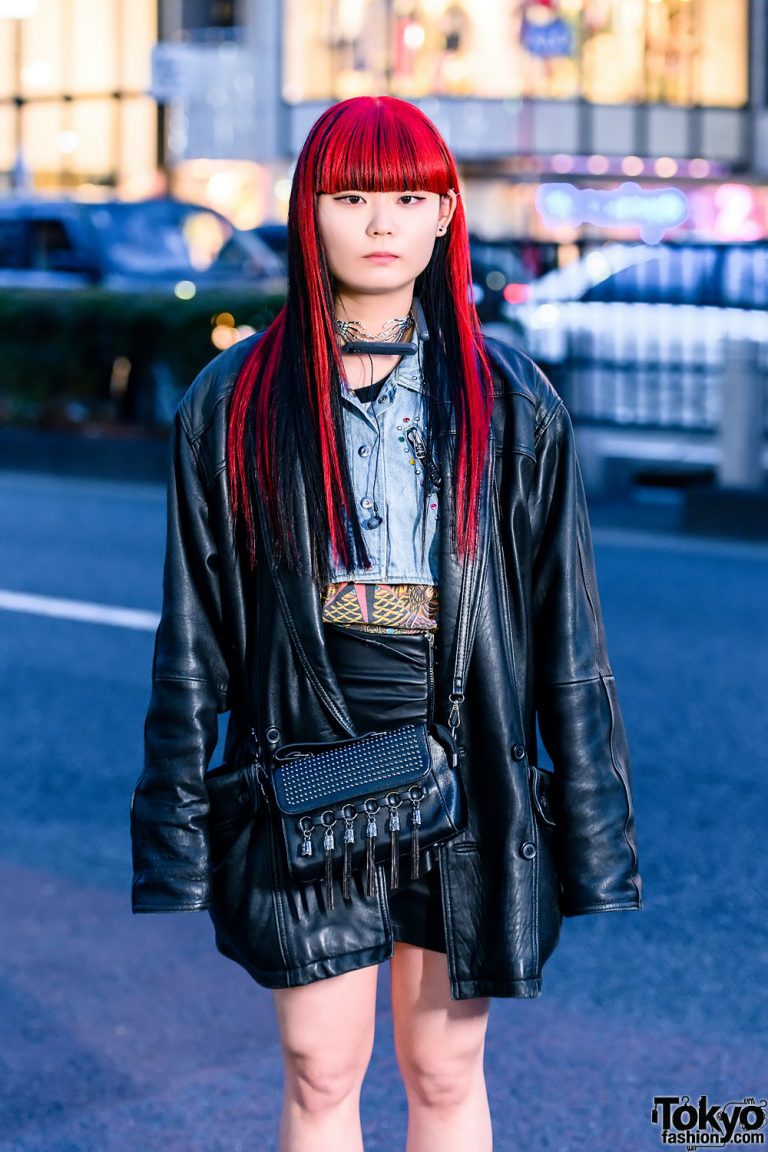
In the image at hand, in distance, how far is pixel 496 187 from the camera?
3603cm

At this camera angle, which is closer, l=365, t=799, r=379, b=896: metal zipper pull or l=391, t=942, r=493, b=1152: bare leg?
l=365, t=799, r=379, b=896: metal zipper pull

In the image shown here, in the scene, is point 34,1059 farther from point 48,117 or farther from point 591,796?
point 48,117

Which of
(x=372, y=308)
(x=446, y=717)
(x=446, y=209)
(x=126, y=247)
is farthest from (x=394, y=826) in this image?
(x=126, y=247)

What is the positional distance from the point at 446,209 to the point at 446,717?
0.73m

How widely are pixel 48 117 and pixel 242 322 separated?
95.8 feet

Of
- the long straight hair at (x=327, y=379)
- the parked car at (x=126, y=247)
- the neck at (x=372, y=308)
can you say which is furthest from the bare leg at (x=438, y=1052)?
the parked car at (x=126, y=247)

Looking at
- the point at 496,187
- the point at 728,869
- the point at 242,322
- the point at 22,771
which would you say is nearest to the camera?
the point at 728,869

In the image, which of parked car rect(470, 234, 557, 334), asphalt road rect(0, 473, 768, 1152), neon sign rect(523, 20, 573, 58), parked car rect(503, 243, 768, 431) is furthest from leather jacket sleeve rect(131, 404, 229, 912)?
neon sign rect(523, 20, 573, 58)

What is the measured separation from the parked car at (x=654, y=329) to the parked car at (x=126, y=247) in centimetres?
650

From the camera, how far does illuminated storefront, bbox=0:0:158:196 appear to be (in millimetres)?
41219

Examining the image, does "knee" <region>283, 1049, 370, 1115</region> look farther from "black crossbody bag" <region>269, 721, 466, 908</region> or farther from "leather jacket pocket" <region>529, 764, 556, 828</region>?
"leather jacket pocket" <region>529, 764, 556, 828</region>

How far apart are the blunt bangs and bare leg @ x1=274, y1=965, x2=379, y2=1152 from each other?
1.11 metres

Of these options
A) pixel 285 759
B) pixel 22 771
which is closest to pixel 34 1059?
pixel 285 759

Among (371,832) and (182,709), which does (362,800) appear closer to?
(371,832)
